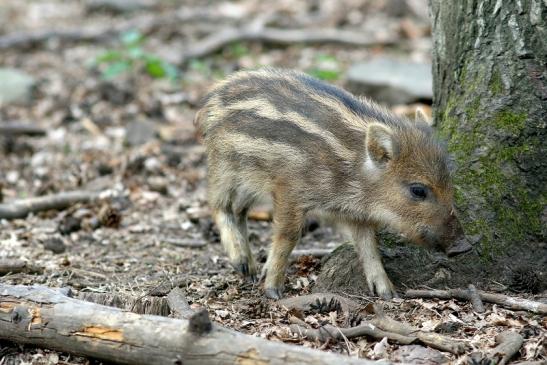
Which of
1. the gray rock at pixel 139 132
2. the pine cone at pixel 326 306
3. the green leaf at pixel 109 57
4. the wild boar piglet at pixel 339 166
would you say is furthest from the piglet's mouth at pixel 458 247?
the green leaf at pixel 109 57

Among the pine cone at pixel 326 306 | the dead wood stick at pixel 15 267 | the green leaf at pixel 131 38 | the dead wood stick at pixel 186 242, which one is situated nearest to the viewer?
the pine cone at pixel 326 306

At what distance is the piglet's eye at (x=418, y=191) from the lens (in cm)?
605

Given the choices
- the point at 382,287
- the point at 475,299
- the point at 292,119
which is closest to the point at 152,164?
the point at 292,119

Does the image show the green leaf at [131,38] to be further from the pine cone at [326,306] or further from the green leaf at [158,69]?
the pine cone at [326,306]

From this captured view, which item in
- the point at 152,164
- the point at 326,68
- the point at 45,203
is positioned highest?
the point at 326,68

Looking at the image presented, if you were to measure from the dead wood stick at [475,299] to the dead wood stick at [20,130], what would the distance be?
709 cm

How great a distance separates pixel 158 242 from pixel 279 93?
2185 mm

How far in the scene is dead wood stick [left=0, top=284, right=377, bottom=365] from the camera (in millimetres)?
4352

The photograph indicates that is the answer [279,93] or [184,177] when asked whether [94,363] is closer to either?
[279,93]

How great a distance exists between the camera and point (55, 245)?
750 centimetres

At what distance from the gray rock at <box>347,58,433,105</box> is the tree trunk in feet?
16.0

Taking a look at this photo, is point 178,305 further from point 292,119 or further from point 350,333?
point 292,119

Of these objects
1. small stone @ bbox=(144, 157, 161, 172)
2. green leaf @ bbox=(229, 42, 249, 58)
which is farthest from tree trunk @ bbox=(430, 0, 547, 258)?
green leaf @ bbox=(229, 42, 249, 58)

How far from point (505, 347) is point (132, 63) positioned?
9.49 m
